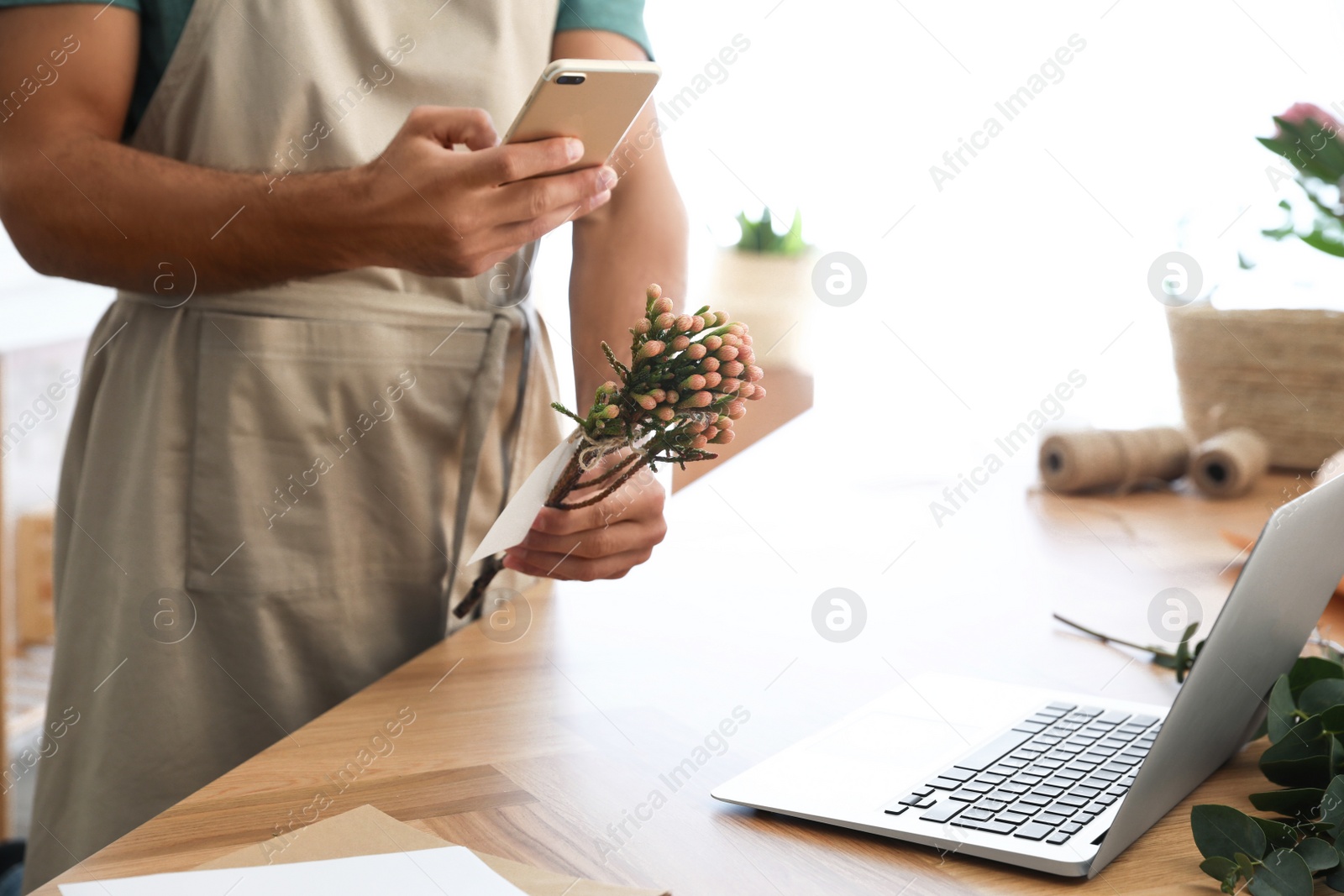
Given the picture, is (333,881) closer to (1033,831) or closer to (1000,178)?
(1033,831)

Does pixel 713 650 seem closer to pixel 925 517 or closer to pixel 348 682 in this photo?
pixel 348 682

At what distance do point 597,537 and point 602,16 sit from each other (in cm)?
57

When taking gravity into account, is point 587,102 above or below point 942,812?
above

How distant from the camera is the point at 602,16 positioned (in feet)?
3.71

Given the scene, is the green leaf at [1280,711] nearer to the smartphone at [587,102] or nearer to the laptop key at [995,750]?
the laptop key at [995,750]

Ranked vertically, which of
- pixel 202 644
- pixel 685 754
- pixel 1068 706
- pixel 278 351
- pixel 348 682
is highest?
pixel 278 351

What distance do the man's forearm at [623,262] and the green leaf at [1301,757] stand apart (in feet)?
2.11

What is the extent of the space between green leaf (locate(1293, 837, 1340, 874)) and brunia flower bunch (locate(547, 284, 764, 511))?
0.36 m

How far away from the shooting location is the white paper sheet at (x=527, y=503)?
0.69 metres

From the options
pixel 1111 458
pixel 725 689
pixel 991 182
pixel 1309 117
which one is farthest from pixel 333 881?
pixel 991 182

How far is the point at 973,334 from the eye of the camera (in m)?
2.22

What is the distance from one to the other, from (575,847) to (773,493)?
121cm

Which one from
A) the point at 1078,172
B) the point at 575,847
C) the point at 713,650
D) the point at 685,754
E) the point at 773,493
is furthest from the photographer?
the point at 1078,172

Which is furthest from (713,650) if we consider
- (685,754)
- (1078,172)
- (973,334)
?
(1078,172)
